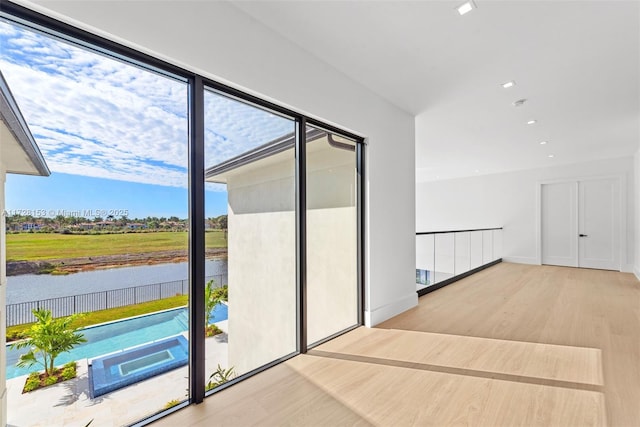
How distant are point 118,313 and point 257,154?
143 centimetres

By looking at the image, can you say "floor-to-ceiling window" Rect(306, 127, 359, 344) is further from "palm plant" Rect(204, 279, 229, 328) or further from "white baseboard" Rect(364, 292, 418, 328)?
"palm plant" Rect(204, 279, 229, 328)

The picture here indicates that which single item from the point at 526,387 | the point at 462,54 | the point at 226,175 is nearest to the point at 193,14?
the point at 226,175

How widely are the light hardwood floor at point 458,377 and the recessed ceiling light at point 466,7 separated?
2.57m

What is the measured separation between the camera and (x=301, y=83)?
2.52 m

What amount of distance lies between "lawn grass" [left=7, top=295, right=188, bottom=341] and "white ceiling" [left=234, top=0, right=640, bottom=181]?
199 cm

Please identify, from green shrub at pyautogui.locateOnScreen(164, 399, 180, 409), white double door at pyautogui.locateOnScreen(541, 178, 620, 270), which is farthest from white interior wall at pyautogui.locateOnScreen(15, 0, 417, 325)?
white double door at pyautogui.locateOnScreen(541, 178, 620, 270)

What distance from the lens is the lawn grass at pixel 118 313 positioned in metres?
1.37

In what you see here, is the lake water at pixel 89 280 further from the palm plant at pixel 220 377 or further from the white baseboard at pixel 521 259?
the white baseboard at pixel 521 259

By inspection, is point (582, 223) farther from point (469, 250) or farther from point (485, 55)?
point (485, 55)

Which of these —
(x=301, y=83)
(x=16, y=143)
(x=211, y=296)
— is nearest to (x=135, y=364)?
(x=211, y=296)

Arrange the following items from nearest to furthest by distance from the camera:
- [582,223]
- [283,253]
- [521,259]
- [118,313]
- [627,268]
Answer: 1. [118,313]
2. [283,253]
3. [627,268]
4. [582,223]
5. [521,259]

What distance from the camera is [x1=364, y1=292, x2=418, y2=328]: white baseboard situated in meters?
3.28

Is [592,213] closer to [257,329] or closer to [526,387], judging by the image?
[526,387]

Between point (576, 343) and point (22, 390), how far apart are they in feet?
13.3
